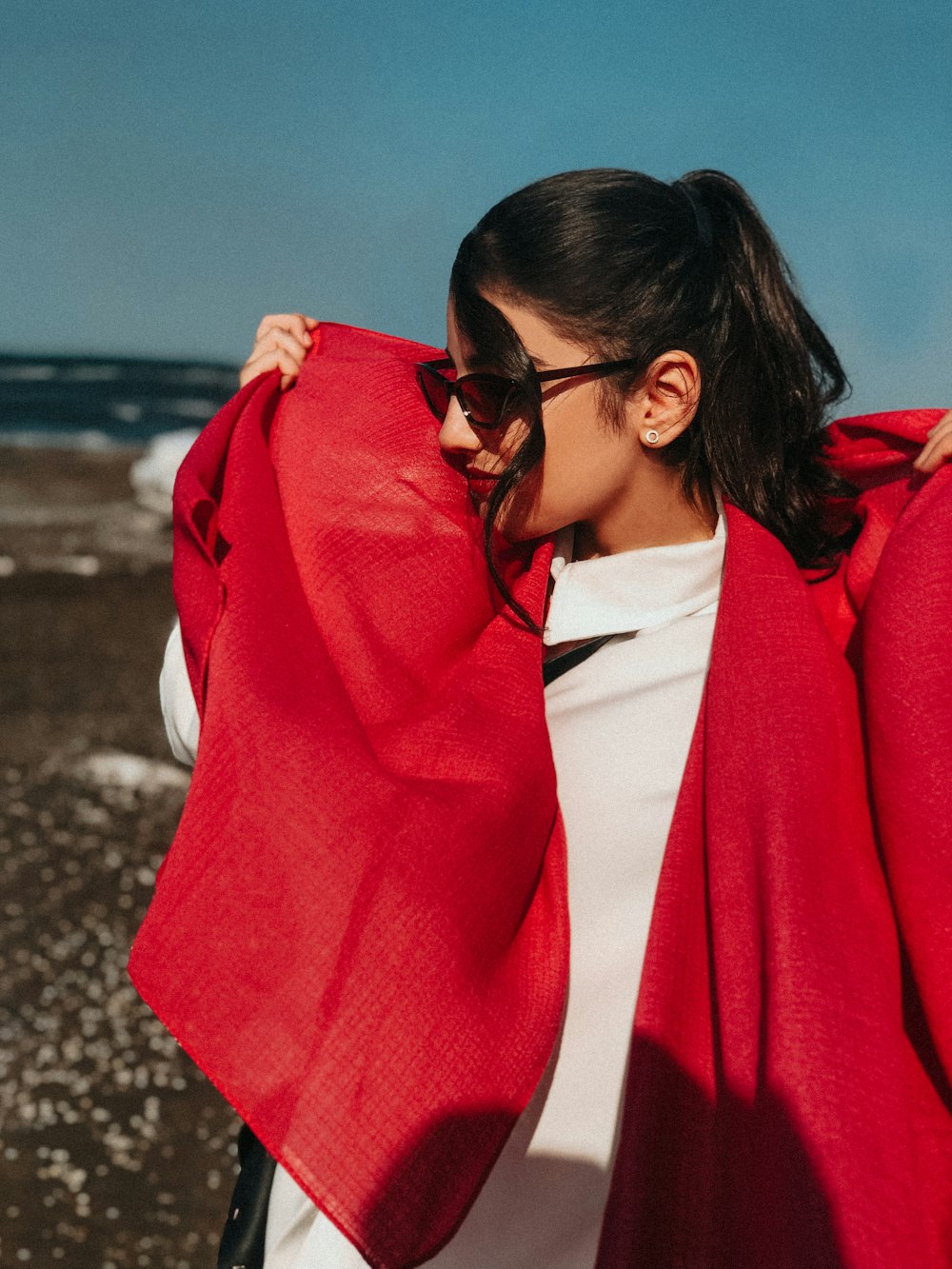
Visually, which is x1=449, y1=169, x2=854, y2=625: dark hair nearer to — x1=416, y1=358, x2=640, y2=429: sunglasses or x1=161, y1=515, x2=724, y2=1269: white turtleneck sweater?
x1=416, y1=358, x2=640, y2=429: sunglasses

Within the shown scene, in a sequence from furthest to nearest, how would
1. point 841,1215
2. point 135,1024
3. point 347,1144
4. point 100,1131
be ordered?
point 135,1024 → point 100,1131 → point 347,1144 → point 841,1215

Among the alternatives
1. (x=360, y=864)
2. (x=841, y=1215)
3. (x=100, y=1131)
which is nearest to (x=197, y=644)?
(x=360, y=864)

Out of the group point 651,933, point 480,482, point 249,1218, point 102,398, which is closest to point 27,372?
point 102,398

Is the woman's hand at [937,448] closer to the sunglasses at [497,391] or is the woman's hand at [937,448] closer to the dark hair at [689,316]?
the dark hair at [689,316]

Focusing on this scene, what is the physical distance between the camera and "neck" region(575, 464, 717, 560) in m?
1.81

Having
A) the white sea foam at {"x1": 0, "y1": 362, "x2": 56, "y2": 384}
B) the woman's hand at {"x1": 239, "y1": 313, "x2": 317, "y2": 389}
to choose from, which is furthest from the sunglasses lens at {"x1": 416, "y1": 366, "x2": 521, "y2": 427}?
the white sea foam at {"x1": 0, "y1": 362, "x2": 56, "y2": 384}

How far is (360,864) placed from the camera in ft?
4.62

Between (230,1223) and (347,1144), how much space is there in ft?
1.70

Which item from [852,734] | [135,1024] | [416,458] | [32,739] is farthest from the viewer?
[32,739]

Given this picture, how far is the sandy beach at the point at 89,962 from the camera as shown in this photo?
2.89 m

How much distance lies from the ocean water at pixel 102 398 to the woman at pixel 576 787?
1485 cm

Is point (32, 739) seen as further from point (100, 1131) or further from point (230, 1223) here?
point (230, 1223)

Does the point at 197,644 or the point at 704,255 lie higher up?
the point at 704,255

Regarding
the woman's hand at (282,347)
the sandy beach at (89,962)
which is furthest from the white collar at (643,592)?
the sandy beach at (89,962)
